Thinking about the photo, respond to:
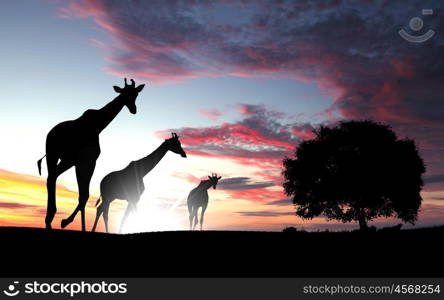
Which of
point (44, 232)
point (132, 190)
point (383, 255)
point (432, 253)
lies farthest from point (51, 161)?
point (432, 253)

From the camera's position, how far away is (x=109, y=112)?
1409cm

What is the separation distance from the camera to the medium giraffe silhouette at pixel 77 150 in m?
12.9

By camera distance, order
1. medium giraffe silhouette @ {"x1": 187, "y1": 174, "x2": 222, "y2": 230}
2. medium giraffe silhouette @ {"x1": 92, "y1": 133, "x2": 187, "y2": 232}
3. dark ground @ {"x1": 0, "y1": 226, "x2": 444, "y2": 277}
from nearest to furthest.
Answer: dark ground @ {"x1": 0, "y1": 226, "x2": 444, "y2": 277} → medium giraffe silhouette @ {"x1": 92, "y1": 133, "x2": 187, "y2": 232} → medium giraffe silhouette @ {"x1": 187, "y1": 174, "x2": 222, "y2": 230}

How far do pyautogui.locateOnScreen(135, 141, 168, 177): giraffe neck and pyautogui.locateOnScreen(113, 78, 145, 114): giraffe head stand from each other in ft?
22.5

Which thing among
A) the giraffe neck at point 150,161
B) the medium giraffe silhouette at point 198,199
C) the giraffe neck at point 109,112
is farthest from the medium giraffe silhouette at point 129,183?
the medium giraffe silhouette at point 198,199

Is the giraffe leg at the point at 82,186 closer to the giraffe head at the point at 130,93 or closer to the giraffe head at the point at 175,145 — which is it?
the giraffe head at the point at 130,93

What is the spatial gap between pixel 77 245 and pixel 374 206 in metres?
36.6

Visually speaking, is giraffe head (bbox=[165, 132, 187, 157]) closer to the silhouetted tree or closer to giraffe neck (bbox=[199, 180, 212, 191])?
giraffe neck (bbox=[199, 180, 212, 191])

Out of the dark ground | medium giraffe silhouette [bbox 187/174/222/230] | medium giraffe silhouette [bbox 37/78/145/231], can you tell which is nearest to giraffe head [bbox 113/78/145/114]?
medium giraffe silhouette [bbox 37/78/145/231]

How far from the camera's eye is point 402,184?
4178cm

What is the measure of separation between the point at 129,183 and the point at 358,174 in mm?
27708

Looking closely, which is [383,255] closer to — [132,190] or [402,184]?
[132,190]

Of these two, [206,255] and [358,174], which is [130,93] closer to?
[206,255]

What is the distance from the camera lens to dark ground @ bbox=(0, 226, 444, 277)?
11.2 m
